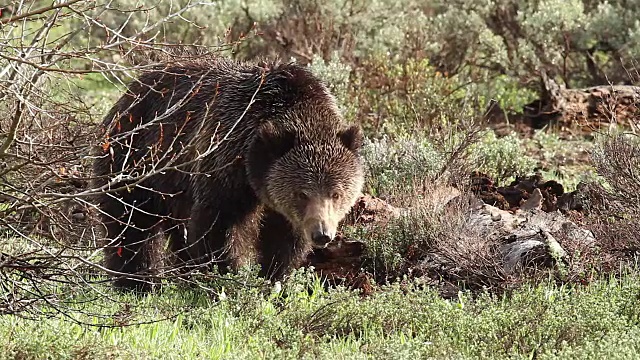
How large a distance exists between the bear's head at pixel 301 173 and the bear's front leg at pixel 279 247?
0.32 m

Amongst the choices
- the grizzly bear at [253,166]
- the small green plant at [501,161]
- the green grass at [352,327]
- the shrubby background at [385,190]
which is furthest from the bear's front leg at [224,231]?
the small green plant at [501,161]

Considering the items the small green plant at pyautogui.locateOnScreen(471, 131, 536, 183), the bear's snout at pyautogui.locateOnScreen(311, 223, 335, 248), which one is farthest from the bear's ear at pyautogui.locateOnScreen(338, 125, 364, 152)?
the small green plant at pyautogui.locateOnScreen(471, 131, 536, 183)

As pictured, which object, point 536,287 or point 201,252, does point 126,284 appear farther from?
point 536,287

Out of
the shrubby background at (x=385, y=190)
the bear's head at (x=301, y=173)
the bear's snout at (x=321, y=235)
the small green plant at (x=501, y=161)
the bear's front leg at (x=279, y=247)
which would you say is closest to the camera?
the shrubby background at (x=385, y=190)

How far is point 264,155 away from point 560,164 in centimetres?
564

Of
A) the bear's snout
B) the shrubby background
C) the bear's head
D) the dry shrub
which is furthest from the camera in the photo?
the dry shrub

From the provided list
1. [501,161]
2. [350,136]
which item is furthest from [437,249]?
[501,161]

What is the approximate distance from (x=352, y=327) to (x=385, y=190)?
12.0 ft

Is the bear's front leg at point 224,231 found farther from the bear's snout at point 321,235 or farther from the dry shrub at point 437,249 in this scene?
the dry shrub at point 437,249

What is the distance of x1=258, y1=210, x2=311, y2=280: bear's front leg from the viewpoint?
8.32 m

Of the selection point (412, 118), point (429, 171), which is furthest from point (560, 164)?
point (429, 171)

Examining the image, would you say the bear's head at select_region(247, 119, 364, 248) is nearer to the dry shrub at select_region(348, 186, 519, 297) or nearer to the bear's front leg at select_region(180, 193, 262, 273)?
the bear's front leg at select_region(180, 193, 262, 273)

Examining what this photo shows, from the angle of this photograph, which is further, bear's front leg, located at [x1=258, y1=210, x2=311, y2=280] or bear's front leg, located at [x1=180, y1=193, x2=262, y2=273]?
bear's front leg, located at [x1=258, y1=210, x2=311, y2=280]

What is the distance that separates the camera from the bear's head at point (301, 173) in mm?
7875
